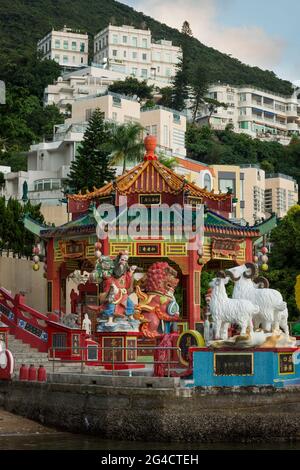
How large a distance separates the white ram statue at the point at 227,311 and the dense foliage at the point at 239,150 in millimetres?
80012

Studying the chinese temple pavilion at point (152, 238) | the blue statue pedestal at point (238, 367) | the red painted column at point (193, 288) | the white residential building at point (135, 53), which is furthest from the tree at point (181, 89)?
the blue statue pedestal at point (238, 367)

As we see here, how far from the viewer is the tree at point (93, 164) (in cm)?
6207

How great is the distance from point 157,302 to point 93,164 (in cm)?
3371

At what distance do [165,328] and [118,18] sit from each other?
172 metres

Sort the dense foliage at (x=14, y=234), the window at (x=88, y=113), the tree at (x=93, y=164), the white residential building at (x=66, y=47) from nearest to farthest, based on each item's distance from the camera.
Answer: the dense foliage at (x=14, y=234) < the tree at (x=93, y=164) < the window at (x=88, y=113) < the white residential building at (x=66, y=47)

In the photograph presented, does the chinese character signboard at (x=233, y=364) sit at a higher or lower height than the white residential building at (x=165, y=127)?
lower

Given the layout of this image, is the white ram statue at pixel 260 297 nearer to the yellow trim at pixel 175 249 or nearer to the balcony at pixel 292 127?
the yellow trim at pixel 175 249

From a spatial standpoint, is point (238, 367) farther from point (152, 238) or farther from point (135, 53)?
point (135, 53)

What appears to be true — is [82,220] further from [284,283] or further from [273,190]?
[273,190]

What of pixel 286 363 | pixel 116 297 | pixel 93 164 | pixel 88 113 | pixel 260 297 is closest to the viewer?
pixel 286 363

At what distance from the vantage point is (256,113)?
493 feet

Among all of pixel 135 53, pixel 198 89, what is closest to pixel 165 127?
Answer: pixel 198 89

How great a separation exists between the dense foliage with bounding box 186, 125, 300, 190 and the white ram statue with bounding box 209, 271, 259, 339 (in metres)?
80.0
